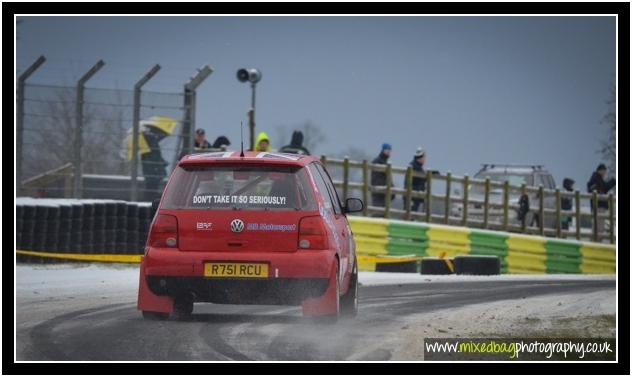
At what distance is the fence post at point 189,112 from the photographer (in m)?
21.8

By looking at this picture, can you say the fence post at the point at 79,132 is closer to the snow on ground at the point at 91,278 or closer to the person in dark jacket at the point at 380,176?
the snow on ground at the point at 91,278

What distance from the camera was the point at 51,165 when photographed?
21.6m

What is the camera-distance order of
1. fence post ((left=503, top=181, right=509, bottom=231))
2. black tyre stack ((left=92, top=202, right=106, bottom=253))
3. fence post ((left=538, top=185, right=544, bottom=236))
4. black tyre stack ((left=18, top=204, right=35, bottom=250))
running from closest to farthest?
black tyre stack ((left=18, top=204, right=35, bottom=250)) < black tyre stack ((left=92, top=202, right=106, bottom=253)) < fence post ((left=503, top=181, right=509, bottom=231)) < fence post ((left=538, top=185, right=544, bottom=236))

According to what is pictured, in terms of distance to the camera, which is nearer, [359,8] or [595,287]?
[359,8]

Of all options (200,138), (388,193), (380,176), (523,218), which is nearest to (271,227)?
(200,138)

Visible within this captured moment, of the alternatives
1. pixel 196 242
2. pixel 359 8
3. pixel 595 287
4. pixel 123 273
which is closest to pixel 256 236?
pixel 196 242

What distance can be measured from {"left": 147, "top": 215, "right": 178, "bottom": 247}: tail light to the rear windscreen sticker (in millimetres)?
271

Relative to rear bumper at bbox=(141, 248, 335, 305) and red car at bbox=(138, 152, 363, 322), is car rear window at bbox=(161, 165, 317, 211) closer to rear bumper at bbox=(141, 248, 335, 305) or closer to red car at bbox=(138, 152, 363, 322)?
red car at bbox=(138, 152, 363, 322)

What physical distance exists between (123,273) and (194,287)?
761cm

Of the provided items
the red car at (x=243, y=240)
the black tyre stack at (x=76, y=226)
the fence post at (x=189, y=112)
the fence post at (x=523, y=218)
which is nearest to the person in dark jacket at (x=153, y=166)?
the fence post at (x=189, y=112)

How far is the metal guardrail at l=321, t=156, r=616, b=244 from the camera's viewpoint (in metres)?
25.7

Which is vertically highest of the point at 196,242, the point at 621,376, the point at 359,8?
the point at 359,8

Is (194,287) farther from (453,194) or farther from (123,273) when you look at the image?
(453,194)

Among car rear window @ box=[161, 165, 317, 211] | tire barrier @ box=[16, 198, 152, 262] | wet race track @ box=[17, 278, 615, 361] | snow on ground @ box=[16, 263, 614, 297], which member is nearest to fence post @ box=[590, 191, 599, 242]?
snow on ground @ box=[16, 263, 614, 297]
